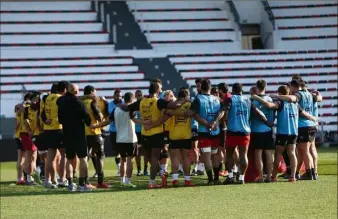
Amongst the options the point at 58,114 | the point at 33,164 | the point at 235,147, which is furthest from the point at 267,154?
the point at 33,164

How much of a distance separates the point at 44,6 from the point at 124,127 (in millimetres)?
21792

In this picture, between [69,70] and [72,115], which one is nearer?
[72,115]

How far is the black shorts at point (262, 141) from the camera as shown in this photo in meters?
18.4

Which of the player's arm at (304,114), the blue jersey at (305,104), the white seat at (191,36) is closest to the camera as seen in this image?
the player's arm at (304,114)

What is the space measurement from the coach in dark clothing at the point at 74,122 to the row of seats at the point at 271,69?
69.1 ft

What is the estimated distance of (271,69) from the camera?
39.5 m

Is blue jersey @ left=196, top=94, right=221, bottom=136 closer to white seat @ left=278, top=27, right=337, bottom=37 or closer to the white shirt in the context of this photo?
the white shirt

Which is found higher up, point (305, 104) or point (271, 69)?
point (271, 69)

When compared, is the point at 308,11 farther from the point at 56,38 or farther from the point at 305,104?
the point at 305,104

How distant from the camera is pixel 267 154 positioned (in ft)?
60.8

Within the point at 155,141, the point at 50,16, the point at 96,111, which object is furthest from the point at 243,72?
the point at 96,111

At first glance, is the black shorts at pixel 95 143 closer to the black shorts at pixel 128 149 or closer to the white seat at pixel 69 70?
the black shorts at pixel 128 149

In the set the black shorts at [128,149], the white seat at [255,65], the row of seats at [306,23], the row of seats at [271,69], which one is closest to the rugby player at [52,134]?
the black shorts at [128,149]

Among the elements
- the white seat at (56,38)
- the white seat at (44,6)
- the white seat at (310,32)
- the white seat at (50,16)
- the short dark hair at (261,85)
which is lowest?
the short dark hair at (261,85)
